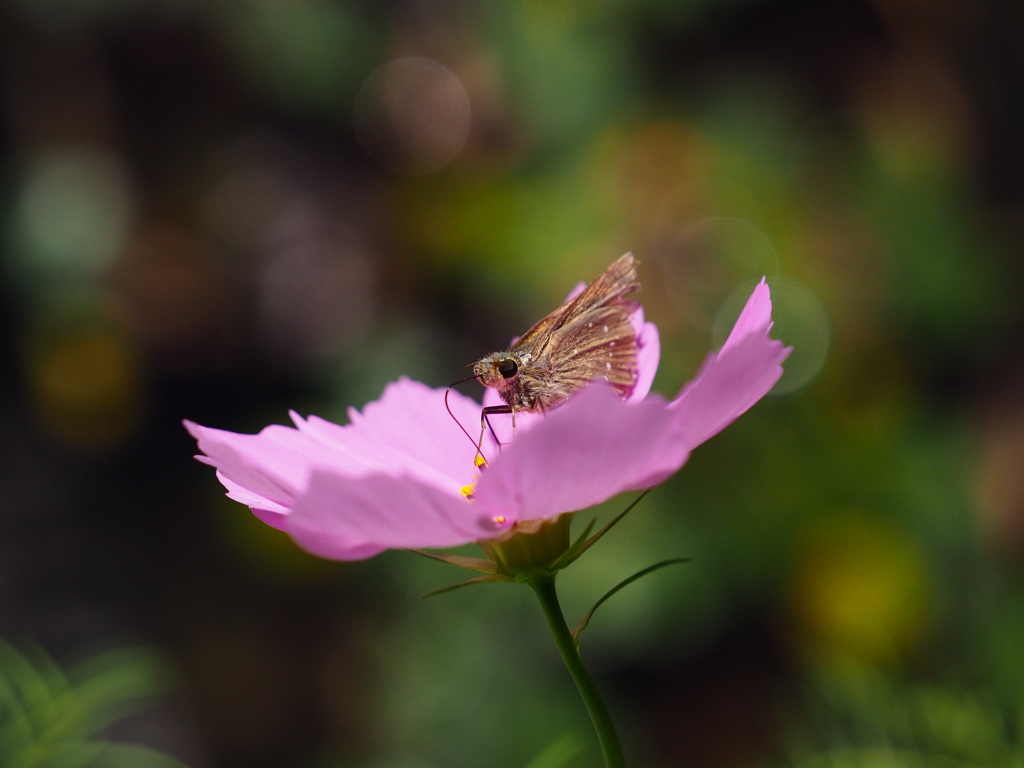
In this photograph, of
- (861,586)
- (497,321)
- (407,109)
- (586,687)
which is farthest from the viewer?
(407,109)

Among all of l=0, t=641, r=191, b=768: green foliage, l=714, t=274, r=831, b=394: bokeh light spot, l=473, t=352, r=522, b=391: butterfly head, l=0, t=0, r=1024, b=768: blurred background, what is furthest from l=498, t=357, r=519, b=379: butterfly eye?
l=714, t=274, r=831, b=394: bokeh light spot

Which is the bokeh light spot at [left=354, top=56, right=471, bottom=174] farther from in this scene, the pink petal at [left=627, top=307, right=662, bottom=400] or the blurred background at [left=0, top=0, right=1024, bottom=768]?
the pink petal at [left=627, top=307, right=662, bottom=400]

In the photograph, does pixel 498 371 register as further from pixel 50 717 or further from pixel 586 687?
pixel 50 717

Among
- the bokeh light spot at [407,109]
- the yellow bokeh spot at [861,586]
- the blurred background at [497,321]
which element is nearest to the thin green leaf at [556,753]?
the blurred background at [497,321]

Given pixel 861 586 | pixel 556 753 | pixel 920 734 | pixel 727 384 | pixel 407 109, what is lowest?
pixel 861 586

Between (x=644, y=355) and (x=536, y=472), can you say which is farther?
(x=644, y=355)

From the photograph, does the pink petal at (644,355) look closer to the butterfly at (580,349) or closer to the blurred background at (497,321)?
the butterfly at (580,349)

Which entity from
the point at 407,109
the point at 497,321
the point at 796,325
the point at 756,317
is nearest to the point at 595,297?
the point at 756,317
